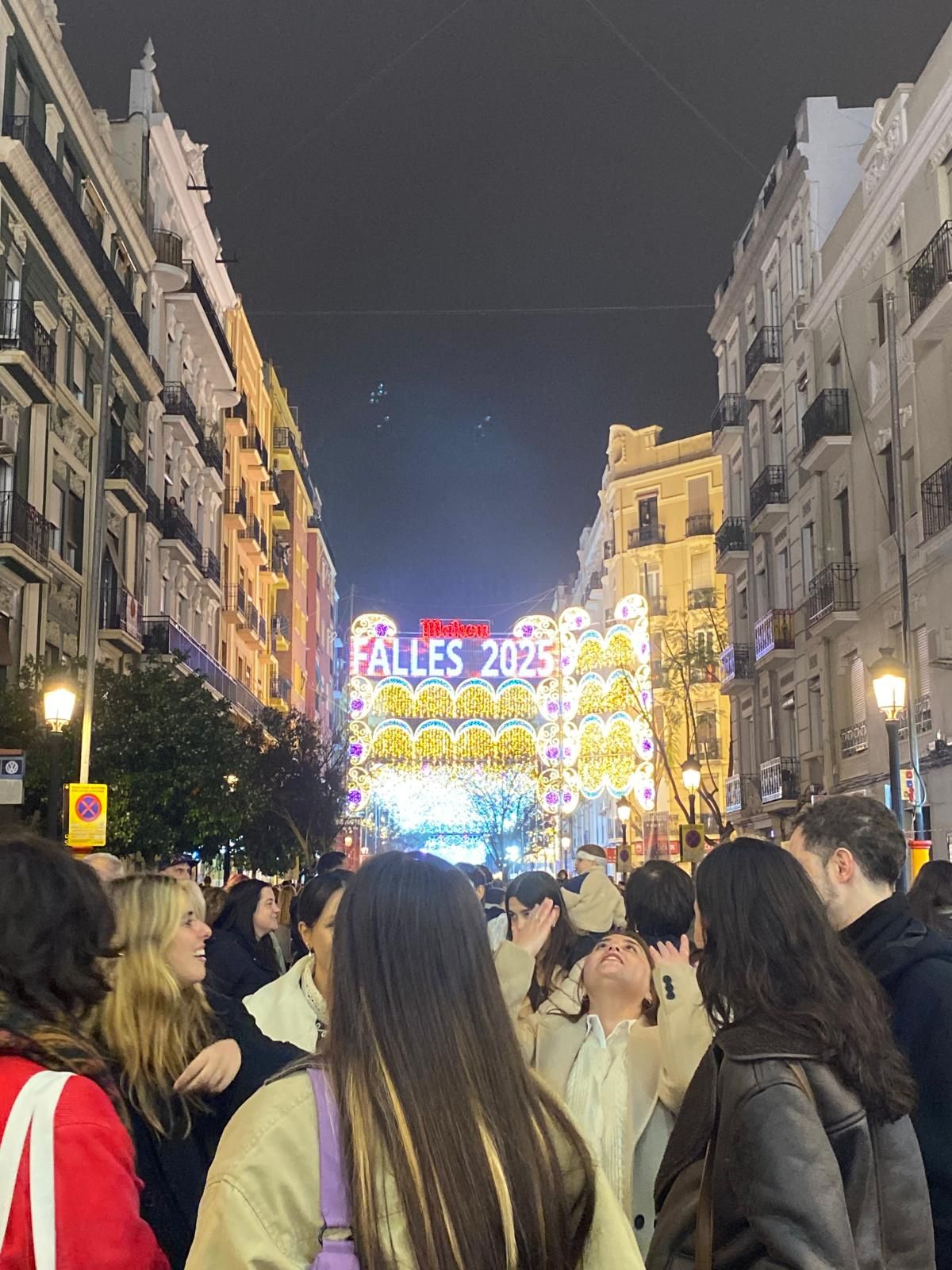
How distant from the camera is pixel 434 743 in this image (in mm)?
71000

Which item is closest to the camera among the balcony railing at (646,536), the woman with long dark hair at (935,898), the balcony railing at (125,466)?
the woman with long dark hair at (935,898)

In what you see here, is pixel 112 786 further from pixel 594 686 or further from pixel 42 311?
pixel 594 686

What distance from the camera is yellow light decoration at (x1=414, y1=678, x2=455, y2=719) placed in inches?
2788

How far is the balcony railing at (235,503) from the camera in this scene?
1928 inches

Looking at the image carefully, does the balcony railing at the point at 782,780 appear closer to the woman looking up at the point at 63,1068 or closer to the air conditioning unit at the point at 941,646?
the air conditioning unit at the point at 941,646

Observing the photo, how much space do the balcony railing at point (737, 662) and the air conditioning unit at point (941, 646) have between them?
13.2m

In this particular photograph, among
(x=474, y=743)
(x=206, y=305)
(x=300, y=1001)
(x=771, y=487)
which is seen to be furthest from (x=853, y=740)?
(x=474, y=743)

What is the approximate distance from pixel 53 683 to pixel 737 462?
2683 centimetres

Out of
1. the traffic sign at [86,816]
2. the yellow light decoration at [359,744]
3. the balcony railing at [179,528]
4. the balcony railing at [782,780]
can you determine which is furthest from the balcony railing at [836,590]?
the yellow light decoration at [359,744]

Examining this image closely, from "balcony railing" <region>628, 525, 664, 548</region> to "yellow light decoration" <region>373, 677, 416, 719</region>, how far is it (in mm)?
13477

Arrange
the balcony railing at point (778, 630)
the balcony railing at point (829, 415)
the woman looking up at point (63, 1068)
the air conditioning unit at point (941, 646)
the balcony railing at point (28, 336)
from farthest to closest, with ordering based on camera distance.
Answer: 1. the balcony railing at point (778, 630)
2. the balcony railing at point (829, 415)
3. the balcony railing at point (28, 336)
4. the air conditioning unit at point (941, 646)
5. the woman looking up at point (63, 1068)

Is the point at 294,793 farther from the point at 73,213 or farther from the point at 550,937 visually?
the point at 550,937

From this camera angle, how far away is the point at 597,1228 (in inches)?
94.0

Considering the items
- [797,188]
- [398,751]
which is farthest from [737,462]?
[398,751]
